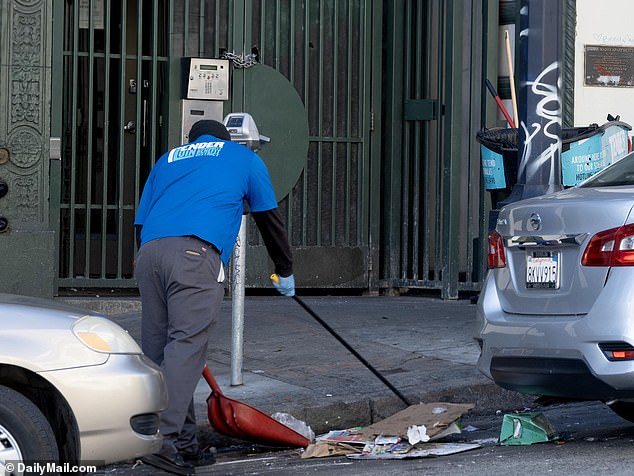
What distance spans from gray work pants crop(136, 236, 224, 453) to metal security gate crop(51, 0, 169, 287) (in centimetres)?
494

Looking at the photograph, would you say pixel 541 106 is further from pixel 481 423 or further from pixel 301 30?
pixel 301 30

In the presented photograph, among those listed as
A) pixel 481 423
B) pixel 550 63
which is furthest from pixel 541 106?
pixel 481 423

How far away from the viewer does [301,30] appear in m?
11.7

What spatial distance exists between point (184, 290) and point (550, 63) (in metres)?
3.42

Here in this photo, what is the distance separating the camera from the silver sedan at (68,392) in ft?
15.7

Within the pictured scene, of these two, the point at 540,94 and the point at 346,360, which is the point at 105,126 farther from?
the point at 540,94

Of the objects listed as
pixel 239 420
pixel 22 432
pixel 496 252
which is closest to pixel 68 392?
pixel 22 432

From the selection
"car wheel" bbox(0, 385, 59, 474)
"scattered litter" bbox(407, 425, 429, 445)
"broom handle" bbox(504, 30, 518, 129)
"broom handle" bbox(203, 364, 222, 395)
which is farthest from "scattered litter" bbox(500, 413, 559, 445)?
"broom handle" bbox(504, 30, 518, 129)

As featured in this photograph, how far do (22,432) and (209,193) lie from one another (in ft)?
5.86

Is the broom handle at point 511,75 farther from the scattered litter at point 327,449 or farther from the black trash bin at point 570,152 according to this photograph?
the scattered litter at point 327,449

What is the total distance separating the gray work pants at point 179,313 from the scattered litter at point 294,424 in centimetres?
73

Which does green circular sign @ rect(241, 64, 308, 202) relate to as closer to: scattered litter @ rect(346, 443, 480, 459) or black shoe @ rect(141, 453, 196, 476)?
scattered litter @ rect(346, 443, 480, 459)

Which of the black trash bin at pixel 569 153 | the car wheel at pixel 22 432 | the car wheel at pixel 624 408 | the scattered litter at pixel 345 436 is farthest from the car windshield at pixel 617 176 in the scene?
the car wheel at pixel 22 432

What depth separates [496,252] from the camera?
257 inches
